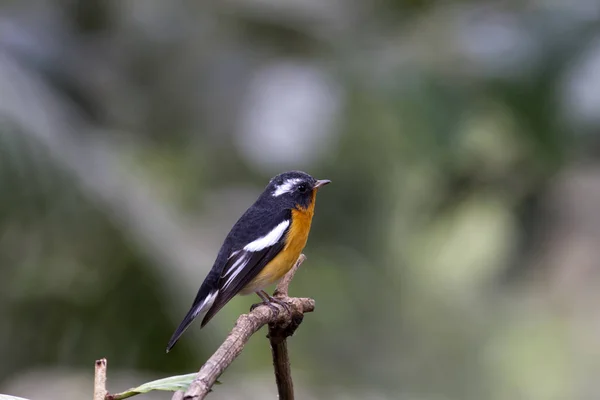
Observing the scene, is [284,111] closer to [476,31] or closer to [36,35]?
[476,31]

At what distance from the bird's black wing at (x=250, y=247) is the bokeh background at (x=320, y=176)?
1.39 metres

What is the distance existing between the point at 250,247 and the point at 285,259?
19 centimetres

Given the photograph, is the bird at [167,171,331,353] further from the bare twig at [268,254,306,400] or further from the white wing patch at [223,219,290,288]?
the bare twig at [268,254,306,400]

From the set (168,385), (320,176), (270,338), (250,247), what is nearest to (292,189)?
(250,247)

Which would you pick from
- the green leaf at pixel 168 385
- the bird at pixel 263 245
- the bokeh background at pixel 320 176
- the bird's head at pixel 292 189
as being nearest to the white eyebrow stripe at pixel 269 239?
the bird at pixel 263 245

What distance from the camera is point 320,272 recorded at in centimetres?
685

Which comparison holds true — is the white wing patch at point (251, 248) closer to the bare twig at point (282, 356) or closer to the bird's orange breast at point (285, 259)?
the bird's orange breast at point (285, 259)

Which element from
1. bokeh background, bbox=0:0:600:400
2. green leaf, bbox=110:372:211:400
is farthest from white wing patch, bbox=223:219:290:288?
green leaf, bbox=110:372:211:400

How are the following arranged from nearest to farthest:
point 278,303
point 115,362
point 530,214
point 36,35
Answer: point 278,303, point 115,362, point 530,214, point 36,35

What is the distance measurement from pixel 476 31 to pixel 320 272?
223cm

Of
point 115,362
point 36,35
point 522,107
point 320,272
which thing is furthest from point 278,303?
point 36,35

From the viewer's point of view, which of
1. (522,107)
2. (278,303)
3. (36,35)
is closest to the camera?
(278,303)

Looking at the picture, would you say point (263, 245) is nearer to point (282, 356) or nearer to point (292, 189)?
point (292, 189)

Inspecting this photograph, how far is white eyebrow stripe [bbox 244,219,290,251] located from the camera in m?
3.78
